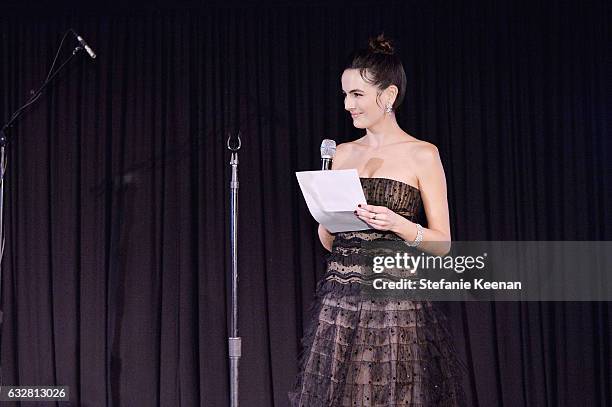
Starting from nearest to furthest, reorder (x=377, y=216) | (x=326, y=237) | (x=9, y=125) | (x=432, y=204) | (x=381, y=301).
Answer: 1. (x=377, y=216)
2. (x=381, y=301)
3. (x=432, y=204)
4. (x=326, y=237)
5. (x=9, y=125)

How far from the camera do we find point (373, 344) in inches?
96.4

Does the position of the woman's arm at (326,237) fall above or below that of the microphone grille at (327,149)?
below

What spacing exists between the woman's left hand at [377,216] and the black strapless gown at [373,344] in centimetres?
18

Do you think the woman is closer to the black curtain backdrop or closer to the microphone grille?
the microphone grille

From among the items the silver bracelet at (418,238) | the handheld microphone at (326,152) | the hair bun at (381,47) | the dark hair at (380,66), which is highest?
the hair bun at (381,47)

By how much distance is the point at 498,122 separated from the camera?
11.8 feet

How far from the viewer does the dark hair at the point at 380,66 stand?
104 inches

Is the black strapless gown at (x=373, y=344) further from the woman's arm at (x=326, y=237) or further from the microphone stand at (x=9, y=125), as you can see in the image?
the microphone stand at (x=9, y=125)

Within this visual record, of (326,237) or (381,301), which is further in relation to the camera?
(326,237)

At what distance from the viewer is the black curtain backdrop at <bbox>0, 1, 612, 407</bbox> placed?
3555 mm

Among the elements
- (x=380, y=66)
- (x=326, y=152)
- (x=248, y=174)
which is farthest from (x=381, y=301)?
(x=248, y=174)

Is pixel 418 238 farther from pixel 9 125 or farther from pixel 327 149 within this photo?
pixel 9 125

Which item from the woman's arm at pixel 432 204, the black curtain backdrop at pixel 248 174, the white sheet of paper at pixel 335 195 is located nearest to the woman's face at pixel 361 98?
the woman's arm at pixel 432 204

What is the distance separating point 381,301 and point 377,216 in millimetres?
323
